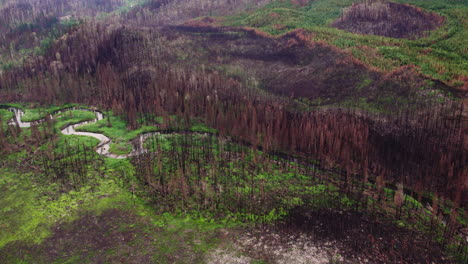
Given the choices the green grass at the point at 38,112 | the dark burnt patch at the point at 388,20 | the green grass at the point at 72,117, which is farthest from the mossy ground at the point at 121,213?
the dark burnt patch at the point at 388,20

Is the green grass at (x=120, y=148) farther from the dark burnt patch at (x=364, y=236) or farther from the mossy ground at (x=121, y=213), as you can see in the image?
the dark burnt patch at (x=364, y=236)

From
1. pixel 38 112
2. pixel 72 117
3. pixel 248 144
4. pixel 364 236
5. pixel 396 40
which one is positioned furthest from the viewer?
pixel 396 40

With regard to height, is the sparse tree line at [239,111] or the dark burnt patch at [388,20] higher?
the dark burnt patch at [388,20]

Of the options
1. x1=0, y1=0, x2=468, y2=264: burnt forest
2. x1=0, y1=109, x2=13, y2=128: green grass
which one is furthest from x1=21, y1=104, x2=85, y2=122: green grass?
x1=0, y1=109, x2=13, y2=128: green grass

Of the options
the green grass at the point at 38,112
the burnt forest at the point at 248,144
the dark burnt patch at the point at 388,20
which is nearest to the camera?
the burnt forest at the point at 248,144

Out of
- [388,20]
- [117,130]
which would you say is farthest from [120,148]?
[388,20]

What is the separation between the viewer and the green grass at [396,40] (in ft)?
143

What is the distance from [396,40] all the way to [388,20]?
34.4 feet

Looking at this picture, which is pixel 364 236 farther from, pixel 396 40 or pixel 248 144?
pixel 396 40

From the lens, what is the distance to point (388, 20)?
61625 millimetres

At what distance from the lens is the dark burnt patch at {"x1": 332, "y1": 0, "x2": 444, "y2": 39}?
57312 millimetres

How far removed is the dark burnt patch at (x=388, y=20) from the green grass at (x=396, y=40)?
2.10m

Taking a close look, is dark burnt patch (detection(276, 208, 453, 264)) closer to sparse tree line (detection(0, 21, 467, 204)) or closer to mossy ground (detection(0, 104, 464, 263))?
mossy ground (detection(0, 104, 464, 263))

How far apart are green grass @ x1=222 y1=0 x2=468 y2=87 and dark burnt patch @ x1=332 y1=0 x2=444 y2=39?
6.89ft
